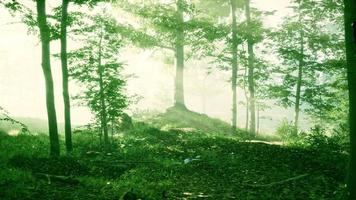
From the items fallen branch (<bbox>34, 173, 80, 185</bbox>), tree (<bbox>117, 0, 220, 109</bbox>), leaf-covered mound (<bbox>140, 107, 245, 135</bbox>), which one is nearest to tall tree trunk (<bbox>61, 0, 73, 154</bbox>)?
fallen branch (<bbox>34, 173, 80, 185</bbox>)

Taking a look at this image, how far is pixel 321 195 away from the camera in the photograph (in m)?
8.72

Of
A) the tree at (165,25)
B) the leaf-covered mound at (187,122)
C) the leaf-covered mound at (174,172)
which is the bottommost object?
the leaf-covered mound at (174,172)

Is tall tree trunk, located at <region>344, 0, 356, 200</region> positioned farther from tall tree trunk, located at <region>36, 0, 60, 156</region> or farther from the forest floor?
tall tree trunk, located at <region>36, 0, 60, 156</region>

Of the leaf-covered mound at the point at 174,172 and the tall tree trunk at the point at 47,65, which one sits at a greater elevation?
the tall tree trunk at the point at 47,65

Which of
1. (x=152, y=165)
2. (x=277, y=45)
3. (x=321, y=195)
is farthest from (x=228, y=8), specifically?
(x=321, y=195)

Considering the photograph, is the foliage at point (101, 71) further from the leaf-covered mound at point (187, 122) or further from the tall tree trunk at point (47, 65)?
the leaf-covered mound at point (187, 122)

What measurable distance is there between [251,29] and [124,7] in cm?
846

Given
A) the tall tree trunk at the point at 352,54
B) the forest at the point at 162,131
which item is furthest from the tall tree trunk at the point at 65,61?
the tall tree trunk at the point at 352,54

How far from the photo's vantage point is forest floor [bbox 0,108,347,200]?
28.9ft

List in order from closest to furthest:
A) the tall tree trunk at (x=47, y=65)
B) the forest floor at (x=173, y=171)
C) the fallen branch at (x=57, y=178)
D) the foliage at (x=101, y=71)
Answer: the forest floor at (x=173, y=171)
the fallen branch at (x=57, y=178)
the tall tree trunk at (x=47, y=65)
the foliage at (x=101, y=71)

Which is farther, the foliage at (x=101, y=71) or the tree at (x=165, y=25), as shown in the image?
the tree at (x=165, y=25)

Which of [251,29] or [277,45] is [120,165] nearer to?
[251,29]

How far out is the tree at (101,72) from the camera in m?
15.3

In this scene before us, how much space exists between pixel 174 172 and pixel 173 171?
0.31ft
